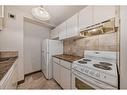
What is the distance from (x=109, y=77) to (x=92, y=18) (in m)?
1.05

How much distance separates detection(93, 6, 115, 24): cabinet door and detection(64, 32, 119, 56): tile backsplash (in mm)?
396

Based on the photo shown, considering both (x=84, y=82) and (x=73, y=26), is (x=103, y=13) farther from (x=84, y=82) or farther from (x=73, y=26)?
(x=84, y=82)

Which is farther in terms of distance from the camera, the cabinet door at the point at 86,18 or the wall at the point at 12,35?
the wall at the point at 12,35

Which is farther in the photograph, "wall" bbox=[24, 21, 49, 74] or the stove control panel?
"wall" bbox=[24, 21, 49, 74]

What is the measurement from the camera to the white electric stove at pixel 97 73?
93 centimetres

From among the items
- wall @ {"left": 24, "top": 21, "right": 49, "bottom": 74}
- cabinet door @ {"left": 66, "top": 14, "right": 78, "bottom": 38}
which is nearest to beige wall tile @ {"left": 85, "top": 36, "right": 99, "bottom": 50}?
cabinet door @ {"left": 66, "top": 14, "right": 78, "bottom": 38}

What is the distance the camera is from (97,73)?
105 cm

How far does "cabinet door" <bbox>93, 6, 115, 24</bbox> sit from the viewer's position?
45.7 inches

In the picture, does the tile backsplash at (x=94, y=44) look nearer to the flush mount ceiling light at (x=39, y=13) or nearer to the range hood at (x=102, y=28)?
the range hood at (x=102, y=28)

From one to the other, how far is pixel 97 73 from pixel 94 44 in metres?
0.93

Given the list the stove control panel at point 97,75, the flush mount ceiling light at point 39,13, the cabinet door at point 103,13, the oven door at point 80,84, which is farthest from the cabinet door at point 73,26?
the oven door at point 80,84

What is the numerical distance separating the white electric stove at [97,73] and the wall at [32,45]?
2.09 meters

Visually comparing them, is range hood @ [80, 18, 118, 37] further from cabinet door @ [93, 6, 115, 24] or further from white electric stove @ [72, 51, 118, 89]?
white electric stove @ [72, 51, 118, 89]
